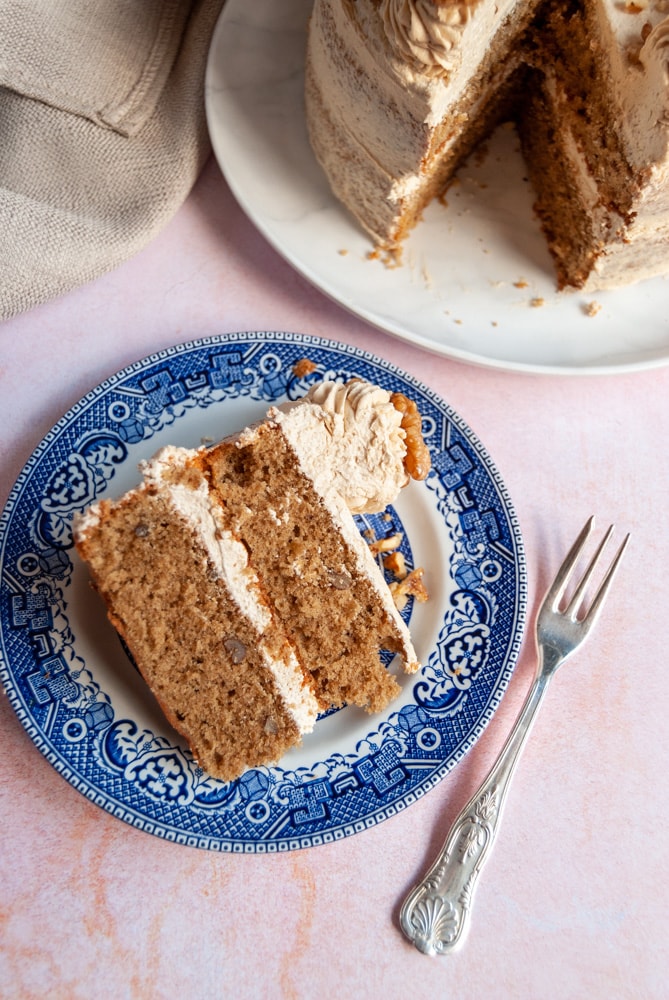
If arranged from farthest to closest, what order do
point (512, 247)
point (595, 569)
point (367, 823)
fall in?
point (512, 247) < point (595, 569) < point (367, 823)

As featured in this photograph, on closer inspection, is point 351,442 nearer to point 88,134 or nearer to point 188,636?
point 188,636

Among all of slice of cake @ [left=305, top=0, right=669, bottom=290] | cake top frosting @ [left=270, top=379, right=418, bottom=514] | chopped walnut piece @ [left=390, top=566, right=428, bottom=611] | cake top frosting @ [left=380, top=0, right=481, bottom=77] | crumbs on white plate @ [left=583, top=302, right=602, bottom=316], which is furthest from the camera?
crumbs on white plate @ [left=583, top=302, right=602, bottom=316]

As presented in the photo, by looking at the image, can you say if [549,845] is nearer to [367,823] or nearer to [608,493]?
[367,823]

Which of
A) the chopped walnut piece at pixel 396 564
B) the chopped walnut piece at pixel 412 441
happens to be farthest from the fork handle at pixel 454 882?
the chopped walnut piece at pixel 412 441

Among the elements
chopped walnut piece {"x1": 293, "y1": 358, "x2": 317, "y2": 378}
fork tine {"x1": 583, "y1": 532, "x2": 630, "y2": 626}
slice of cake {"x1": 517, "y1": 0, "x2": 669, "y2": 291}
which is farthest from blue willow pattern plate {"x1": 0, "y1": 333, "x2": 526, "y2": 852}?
slice of cake {"x1": 517, "y1": 0, "x2": 669, "y2": 291}

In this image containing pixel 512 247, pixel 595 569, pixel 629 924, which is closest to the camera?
pixel 629 924

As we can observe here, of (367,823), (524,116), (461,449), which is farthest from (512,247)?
(367,823)

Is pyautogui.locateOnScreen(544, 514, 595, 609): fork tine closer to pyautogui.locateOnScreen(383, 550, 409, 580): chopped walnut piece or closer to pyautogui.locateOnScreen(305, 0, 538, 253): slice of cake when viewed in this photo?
pyautogui.locateOnScreen(383, 550, 409, 580): chopped walnut piece
